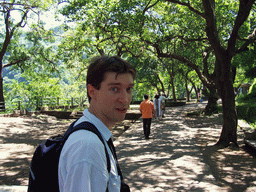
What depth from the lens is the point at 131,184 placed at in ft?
16.8

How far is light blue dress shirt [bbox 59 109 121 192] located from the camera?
3.18 ft

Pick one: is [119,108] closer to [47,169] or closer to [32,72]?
[47,169]

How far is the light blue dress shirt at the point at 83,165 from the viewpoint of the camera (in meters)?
0.97

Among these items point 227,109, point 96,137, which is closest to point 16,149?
point 227,109

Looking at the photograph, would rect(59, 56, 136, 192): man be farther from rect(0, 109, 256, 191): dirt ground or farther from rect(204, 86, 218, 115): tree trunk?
rect(204, 86, 218, 115): tree trunk

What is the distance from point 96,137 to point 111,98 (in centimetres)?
30

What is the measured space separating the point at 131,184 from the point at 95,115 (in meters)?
4.13

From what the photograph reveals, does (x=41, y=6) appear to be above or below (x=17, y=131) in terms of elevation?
above

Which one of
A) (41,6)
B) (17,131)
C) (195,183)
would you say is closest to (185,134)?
(195,183)

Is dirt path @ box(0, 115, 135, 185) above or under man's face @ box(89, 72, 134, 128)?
under

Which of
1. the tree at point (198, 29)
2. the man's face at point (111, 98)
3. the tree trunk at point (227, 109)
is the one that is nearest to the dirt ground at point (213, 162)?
the tree trunk at point (227, 109)

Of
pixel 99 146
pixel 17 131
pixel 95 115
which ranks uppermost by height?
pixel 95 115

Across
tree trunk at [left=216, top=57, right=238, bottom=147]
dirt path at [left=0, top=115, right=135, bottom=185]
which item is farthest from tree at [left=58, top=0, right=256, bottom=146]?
dirt path at [left=0, top=115, right=135, bottom=185]

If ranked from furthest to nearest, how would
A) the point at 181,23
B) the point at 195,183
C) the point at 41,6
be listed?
1. the point at 41,6
2. the point at 181,23
3. the point at 195,183
